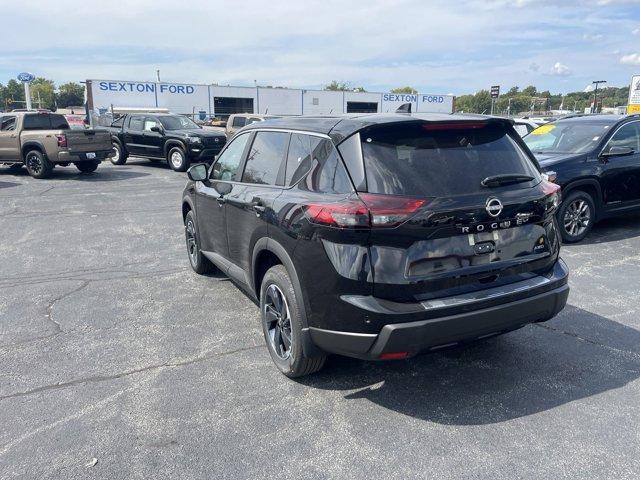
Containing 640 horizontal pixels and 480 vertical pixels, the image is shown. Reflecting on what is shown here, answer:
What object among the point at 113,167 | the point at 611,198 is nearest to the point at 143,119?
the point at 113,167

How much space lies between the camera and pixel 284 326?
3670 millimetres

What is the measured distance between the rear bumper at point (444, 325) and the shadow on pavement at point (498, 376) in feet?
1.66

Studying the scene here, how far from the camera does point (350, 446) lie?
2.94 meters

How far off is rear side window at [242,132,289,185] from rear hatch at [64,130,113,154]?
39.4ft

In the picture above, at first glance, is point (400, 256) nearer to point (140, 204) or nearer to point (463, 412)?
point (463, 412)

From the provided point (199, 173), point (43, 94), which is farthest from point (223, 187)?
point (43, 94)

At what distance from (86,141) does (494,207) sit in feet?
46.5

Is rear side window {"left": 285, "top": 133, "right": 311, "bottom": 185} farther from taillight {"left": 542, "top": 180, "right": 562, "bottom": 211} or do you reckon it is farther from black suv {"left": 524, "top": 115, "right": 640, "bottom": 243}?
black suv {"left": 524, "top": 115, "right": 640, "bottom": 243}

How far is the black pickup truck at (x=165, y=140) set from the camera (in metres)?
16.6

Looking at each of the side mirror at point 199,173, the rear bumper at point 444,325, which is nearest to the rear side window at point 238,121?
the side mirror at point 199,173

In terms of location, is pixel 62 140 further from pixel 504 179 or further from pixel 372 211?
pixel 504 179

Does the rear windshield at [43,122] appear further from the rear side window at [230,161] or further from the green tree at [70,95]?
the green tree at [70,95]

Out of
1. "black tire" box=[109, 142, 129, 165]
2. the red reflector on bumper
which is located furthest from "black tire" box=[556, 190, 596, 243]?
"black tire" box=[109, 142, 129, 165]

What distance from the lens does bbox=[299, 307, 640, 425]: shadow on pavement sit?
3.31 m
